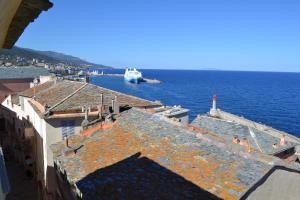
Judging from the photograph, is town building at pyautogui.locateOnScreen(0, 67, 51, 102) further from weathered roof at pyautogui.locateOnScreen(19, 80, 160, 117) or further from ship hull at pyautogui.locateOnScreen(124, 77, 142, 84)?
ship hull at pyautogui.locateOnScreen(124, 77, 142, 84)

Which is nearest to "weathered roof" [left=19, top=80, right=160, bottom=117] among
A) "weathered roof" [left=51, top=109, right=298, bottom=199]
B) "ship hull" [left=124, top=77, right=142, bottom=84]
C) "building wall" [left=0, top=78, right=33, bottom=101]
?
"weathered roof" [left=51, top=109, right=298, bottom=199]

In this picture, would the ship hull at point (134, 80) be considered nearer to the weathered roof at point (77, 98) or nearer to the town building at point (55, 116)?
the town building at point (55, 116)

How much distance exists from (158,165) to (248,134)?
581 inches

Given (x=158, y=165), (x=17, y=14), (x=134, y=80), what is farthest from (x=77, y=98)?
(x=134, y=80)

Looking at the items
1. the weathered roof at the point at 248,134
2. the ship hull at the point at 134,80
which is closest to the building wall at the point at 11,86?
the weathered roof at the point at 248,134

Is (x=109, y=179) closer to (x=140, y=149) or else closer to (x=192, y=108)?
(x=140, y=149)

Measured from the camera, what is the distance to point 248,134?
79.8 feet

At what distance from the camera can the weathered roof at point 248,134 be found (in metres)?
23.2

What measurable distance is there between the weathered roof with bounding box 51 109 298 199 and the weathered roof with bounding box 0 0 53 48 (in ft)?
23.7

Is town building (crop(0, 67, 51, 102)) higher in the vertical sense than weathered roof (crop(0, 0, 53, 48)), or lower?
lower

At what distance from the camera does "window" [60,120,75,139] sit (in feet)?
67.1

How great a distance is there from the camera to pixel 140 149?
13.1m

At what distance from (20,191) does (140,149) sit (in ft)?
52.1

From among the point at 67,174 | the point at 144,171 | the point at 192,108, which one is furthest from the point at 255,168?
the point at 192,108
